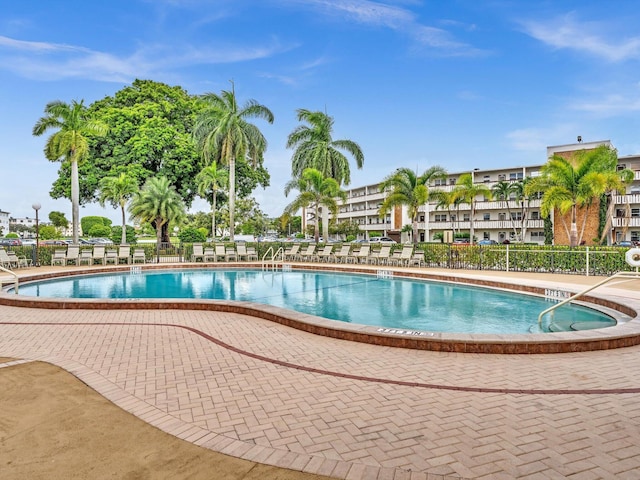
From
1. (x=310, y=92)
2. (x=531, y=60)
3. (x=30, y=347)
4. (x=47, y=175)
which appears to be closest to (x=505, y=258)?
(x=531, y=60)

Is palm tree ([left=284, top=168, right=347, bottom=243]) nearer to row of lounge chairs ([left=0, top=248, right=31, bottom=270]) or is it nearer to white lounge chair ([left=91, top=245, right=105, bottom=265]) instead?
white lounge chair ([left=91, top=245, right=105, bottom=265])

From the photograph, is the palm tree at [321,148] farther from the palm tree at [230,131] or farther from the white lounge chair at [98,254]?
the white lounge chair at [98,254]

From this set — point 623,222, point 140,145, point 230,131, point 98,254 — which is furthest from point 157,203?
point 623,222

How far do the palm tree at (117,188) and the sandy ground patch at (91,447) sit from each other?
30559 mm

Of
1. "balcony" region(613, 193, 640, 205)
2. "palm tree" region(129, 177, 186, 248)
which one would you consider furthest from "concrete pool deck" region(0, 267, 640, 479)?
"balcony" region(613, 193, 640, 205)

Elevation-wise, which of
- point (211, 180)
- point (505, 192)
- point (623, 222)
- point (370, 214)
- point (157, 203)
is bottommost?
point (623, 222)

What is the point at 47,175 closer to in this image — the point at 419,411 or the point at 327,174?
the point at 327,174

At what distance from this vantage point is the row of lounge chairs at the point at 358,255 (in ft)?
72.0

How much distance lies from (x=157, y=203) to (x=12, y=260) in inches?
470

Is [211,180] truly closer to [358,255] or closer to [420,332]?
[358,255]

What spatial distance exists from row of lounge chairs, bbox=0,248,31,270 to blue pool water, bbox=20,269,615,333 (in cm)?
414

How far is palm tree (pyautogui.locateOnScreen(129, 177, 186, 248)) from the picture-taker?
1219 inches

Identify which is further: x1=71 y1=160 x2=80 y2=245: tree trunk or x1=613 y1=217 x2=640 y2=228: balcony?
x1=613 y1=217 x2=640 y2=228: balcony

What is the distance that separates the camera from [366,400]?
4.36 meters
